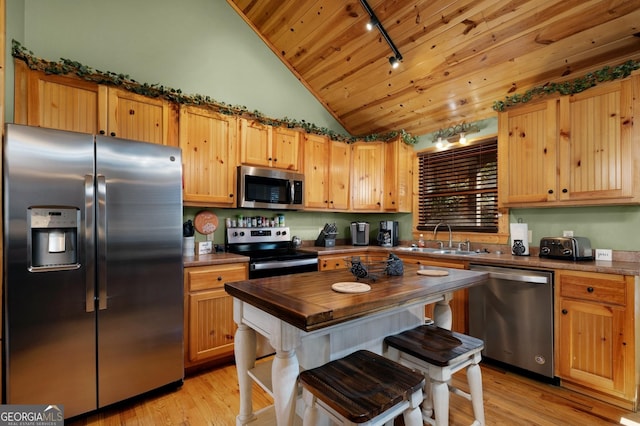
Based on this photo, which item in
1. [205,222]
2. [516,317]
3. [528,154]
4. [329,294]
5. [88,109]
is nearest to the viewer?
[329,294]

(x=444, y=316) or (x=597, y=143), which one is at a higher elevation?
(x=597, y=143)

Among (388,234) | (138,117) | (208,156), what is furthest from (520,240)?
(138,117)

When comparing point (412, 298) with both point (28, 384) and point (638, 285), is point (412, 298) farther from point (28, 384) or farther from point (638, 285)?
point (28, 384)

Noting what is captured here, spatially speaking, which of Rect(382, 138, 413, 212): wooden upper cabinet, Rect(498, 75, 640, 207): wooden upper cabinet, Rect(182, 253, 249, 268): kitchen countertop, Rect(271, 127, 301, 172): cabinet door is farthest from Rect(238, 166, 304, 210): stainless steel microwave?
Rect(498, 75, 640, 207): wooden upper cabinet

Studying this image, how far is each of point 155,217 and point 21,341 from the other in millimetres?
982

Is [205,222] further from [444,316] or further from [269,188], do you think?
[444,316]

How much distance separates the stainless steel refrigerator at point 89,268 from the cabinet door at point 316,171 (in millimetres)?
1654

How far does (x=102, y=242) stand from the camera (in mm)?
1886

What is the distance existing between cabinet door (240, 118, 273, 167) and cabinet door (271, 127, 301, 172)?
8 centimetres

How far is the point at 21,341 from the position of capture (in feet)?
5.41

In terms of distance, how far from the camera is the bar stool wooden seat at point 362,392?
1.03 meters

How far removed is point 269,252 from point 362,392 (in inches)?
87.3

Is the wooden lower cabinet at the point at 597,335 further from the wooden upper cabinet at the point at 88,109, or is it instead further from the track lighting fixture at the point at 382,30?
the wooden upper cabinet at the point at 88,109

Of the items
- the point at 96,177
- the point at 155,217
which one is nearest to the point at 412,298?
the point at 155,217
